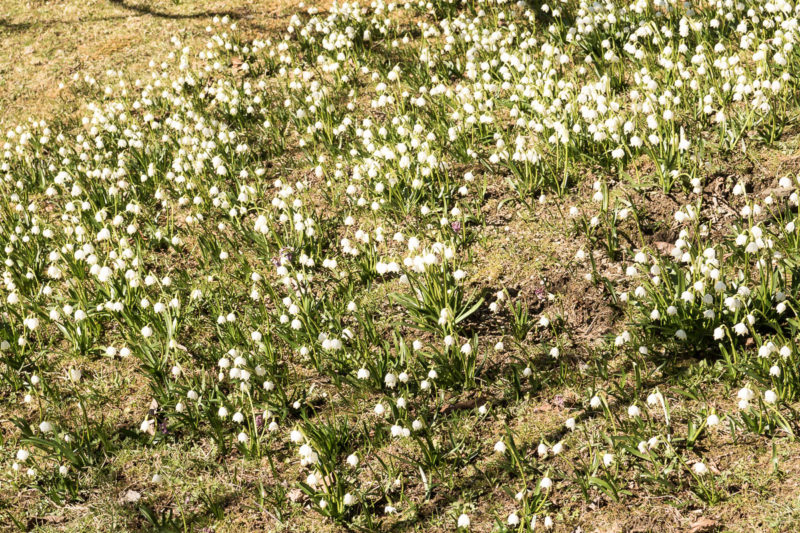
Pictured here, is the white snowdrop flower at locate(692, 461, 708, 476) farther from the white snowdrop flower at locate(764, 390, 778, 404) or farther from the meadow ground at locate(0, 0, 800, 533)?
the white snowdrop flower at locate(764, 390, 778, 404)

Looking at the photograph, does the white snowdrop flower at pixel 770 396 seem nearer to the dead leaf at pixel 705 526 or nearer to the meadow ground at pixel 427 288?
the meadow ground at pixel 427 288

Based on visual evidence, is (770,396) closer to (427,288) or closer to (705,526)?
(705,526)

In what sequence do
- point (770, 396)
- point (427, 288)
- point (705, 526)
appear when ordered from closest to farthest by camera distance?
1. point (705, 526)
2. point (770, 396)
3. point (427, 288)

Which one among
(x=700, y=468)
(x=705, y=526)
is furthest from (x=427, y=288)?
(x=705, y=526)

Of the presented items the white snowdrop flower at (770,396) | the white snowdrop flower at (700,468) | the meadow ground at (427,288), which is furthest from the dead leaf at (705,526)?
the white snowdrop flower at (770,396)

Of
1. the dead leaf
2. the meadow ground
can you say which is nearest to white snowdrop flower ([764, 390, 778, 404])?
the meadow ground

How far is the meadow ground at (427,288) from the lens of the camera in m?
3.73

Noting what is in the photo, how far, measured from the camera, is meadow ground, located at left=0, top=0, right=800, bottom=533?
3.73m

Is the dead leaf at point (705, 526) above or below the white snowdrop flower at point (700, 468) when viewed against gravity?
below

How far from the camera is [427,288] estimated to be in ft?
15.3

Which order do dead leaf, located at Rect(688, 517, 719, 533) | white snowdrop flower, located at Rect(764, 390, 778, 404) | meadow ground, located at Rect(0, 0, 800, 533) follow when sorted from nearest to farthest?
dead leaf, located at Rect(688, 517, 719, 533) < white snowdrop flower, located at Rect(764, 390, 778, 404) < meadow ground, located at Rect(0, 0, 800, 533)

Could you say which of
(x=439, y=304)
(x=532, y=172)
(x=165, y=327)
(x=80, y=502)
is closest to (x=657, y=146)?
(x=532, y=172)

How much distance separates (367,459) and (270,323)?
1.29 meters

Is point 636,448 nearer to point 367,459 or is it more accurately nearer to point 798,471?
point 798,471
